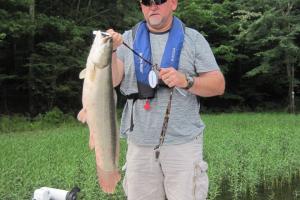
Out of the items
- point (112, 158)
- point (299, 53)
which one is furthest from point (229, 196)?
point (299, 53)

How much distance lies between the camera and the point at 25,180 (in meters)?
7.21

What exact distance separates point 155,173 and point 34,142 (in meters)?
9.17

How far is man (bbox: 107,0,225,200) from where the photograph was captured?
3346mm

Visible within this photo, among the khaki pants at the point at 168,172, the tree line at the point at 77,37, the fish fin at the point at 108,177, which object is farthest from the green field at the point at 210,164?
the tree line at the point at 77,37

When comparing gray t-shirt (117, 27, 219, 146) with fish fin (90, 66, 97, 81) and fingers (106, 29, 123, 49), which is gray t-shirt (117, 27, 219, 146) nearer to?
fingers (106, 29, 123, 49)

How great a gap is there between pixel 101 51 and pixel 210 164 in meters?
6.49

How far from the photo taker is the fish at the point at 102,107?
9.10ft

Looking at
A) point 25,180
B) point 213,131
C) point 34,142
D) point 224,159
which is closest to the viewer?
point 25,180

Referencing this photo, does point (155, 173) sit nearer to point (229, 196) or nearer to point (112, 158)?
point (112, 158)

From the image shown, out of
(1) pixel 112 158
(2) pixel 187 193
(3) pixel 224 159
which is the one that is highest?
(1) pixel 112 158

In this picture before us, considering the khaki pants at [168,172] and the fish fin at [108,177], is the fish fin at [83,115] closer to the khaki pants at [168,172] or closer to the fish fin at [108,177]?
the fish fin at [108,177]

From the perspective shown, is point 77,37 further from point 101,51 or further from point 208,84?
point 101,51

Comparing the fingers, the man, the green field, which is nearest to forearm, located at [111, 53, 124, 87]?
the man

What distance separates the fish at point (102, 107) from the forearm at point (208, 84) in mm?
553
